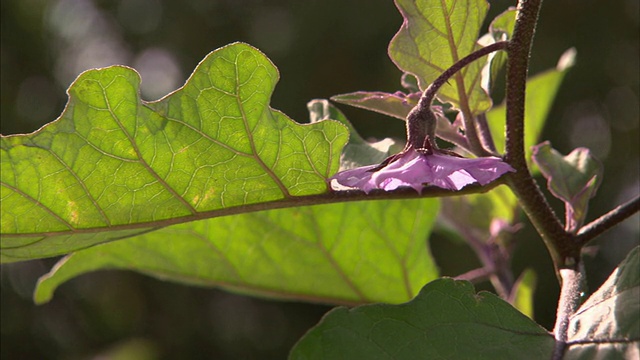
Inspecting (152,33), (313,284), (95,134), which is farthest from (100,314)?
(95,134)

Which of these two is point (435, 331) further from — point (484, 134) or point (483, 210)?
point (483, 210)

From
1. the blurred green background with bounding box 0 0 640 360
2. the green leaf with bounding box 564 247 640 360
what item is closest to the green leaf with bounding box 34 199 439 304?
the green leaf with bounding box 564 247 640 360

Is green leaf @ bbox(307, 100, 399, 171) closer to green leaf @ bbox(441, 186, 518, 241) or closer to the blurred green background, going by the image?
green leaf @ bbox(441, 186, 518, 241)

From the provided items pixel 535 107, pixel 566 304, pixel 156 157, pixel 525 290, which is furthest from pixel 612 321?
pixel 535 107

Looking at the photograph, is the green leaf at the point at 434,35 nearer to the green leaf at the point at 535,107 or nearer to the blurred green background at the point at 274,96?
the green leaf at the point at 535,107

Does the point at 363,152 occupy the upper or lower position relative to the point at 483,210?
upper

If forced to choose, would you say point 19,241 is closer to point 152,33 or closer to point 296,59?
point 296,59

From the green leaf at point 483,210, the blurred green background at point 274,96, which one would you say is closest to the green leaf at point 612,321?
the green leaf at point 483,210
